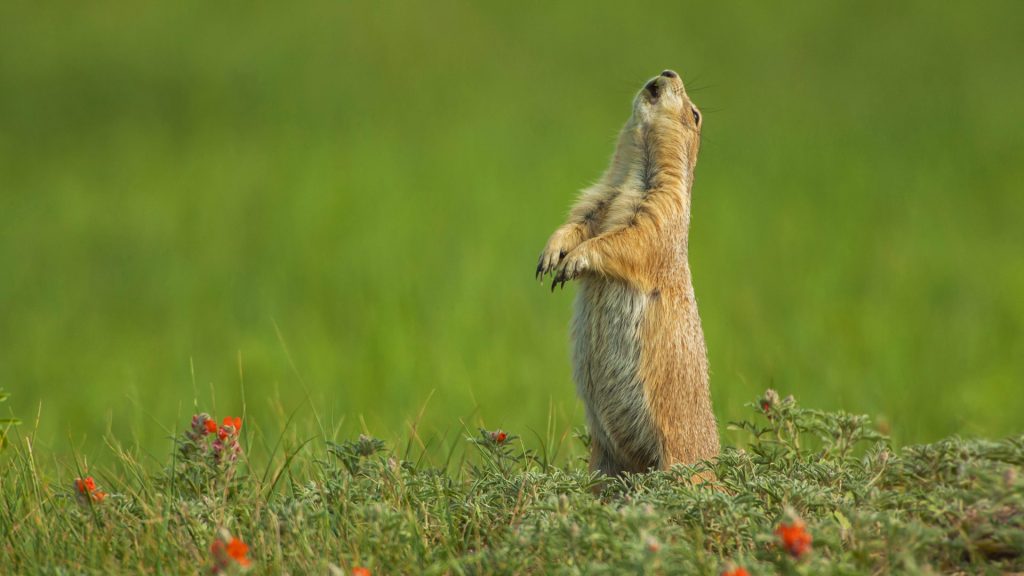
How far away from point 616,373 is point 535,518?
120 centimetres

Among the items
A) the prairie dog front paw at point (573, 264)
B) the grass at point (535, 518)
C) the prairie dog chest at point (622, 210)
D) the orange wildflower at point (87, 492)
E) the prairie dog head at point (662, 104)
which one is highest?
the prairie dog head at point (662, 104)

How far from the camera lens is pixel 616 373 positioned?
490 centimetres

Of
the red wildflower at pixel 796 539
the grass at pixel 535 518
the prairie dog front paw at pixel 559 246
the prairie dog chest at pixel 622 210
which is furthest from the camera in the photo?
the prairie dog chest at pixel 622 210

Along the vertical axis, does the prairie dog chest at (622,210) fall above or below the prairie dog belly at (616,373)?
above

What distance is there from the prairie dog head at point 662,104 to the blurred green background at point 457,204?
1444mm

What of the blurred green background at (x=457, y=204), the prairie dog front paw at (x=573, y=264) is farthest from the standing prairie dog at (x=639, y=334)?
the blurred green background at (x=457, y=204)

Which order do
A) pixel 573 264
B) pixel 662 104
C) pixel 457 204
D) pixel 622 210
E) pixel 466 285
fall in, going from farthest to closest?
pixel 457 204, pixel 466 285, pixel 662 104, pixel 622 210, pixel 573 264

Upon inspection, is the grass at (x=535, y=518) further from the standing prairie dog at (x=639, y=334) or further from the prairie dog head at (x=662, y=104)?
the prairie dog head at (x=662, y=104)

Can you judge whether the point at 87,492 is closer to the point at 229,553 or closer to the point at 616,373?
the point at 229,553

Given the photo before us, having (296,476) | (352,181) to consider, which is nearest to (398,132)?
(352,181)

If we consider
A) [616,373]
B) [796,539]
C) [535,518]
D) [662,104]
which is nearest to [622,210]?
[662,104]

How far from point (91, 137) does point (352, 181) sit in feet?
12.4

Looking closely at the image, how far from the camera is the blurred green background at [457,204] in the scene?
920 centimetres

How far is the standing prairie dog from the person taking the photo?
4.84 metres
